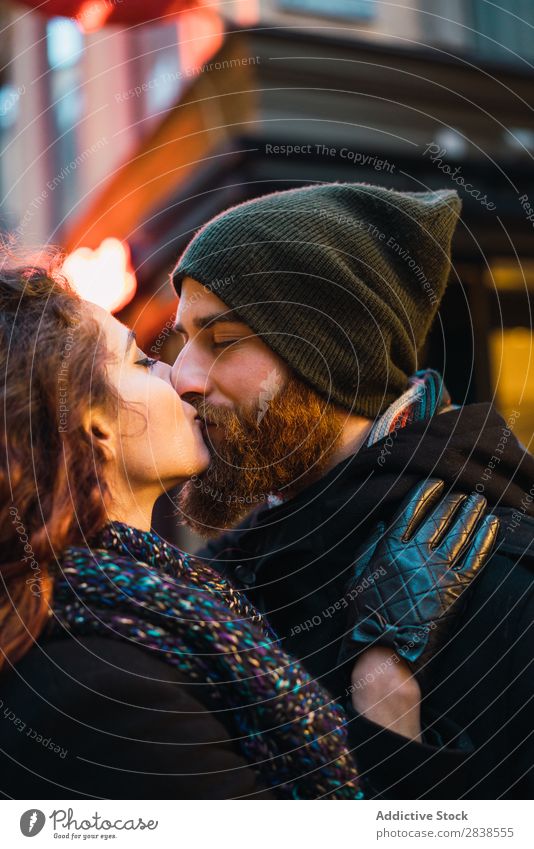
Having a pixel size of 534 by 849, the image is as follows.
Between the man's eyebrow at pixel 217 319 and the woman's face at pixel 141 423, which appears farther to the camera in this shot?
the man's eyebrow at pixel 217 319

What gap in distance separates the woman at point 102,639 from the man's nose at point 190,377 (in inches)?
20.1

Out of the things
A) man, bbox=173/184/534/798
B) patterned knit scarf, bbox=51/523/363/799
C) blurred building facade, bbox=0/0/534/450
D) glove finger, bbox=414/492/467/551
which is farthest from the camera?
blurred building facade, bbox=0/0/534/450

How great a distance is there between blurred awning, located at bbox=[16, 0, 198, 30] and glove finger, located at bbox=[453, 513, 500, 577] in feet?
11.1

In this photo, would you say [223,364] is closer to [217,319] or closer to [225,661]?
[217,319]

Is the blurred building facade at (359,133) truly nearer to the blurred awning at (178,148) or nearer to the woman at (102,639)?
the blurred awning at (178,148)

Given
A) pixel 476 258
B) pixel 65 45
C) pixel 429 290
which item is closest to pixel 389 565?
pixel 429 290

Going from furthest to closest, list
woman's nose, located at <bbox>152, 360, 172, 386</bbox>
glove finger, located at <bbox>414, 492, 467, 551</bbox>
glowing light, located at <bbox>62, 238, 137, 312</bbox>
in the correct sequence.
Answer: glowing light, located at <bbox>62, 238, 137, 312</bbox> < woman's nose, located at <bbox>152, 360, 172, 386</bbox> < glove finger, located at <bbox>414, 492, 467, 551</bbox>

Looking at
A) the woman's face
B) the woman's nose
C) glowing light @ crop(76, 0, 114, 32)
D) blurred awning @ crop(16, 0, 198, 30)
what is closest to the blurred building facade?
blurred awning @ crop(16, 0, 198, 30)

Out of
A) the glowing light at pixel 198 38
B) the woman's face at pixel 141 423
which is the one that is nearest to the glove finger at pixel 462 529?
the woman's face at pixel 141 423

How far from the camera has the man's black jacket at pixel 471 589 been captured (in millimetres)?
1622

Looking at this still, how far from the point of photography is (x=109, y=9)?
4.33m

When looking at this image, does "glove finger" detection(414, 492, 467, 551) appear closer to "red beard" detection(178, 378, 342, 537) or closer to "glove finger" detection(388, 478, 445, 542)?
"glove finger" detection(388, 478, 445, 542)

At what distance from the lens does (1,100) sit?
37.0ft

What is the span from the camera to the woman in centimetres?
130
